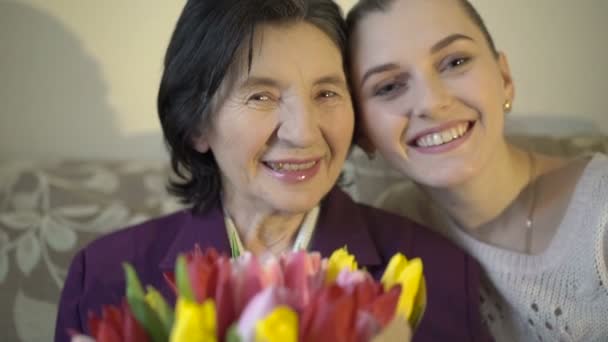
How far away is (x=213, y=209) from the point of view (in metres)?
0.97

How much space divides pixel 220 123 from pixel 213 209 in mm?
235

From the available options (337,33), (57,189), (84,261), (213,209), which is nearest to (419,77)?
(337,33)

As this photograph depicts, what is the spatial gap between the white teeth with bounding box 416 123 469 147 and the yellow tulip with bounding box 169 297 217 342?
0.60 meters

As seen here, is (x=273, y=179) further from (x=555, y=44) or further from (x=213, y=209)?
(x=555, y=44)

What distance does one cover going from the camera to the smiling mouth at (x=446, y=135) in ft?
2.70

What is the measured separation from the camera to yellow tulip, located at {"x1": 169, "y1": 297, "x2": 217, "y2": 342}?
306mm

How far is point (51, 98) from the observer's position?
1.33 meters

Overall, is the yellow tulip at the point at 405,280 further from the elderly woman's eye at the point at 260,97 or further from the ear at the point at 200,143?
the ear at the point at 200,143

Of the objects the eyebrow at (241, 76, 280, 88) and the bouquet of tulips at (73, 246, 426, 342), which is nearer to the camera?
the bouquet of tulips at (73, 246, 426, 342)

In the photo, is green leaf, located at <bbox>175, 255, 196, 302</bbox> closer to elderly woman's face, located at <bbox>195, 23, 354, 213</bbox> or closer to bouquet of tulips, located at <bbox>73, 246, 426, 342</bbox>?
bouquet of tulips, located at <bbox>73, 246, 426, 342</bbox>

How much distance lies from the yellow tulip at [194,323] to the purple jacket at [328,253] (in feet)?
1.83

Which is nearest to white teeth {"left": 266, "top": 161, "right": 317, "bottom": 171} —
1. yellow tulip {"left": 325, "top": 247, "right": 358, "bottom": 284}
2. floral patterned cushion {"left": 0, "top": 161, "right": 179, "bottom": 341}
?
yellow tulip {"left": 325, "top": 247, "right": 358, "bottom": 284}

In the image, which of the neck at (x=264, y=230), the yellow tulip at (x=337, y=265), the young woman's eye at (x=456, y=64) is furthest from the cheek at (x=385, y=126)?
Result: the yellow tulip at (x=337, y=265)

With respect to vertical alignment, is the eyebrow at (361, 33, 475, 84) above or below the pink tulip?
above
